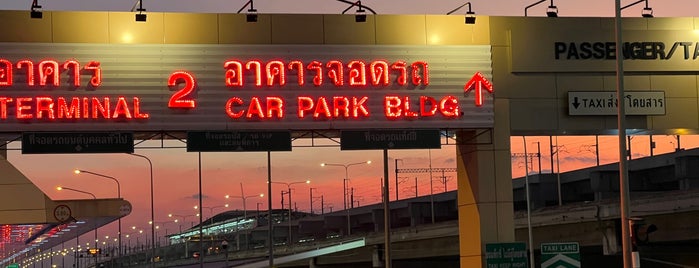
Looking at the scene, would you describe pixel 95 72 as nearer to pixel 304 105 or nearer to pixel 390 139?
pixel 304 105

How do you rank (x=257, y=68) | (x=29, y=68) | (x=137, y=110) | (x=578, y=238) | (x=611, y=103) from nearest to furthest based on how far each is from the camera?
(x=29, y=68) < (x=137, y=110) < (x=257, y=68) < (x=611, y=103) < (x=578, y=238)

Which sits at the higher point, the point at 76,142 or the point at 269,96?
the point at 269,96

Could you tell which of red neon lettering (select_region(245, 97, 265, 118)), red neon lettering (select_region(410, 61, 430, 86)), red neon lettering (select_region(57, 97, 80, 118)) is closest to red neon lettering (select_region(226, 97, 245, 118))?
red neon lettering (select_region(245, 97, 265, 118))

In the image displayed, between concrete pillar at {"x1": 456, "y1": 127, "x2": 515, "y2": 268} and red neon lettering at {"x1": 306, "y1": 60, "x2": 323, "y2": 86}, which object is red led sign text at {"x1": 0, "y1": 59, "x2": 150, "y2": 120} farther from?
concrete pillar at {"x1": 456, "y1": 127, "x2": 515, "y2": 268}

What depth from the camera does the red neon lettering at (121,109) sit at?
1132 inches

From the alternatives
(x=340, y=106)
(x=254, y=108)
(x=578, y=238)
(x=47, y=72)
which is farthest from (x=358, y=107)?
(x=578, y=238)

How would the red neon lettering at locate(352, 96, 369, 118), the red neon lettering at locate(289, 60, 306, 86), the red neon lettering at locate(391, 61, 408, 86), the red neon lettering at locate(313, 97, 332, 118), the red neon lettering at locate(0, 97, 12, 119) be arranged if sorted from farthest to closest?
1. the red neon lettering at locate(391, 61, 408, 86)
2. the red neon lettering at locate(352, 96, 369, 118)
3. the red neon lettering at locate(313, 97, 332, 118)
4. the red neon lettering at locate(289, 60, 306, 86)
5. the red neon lettering at locate(0, 97, 12, 119)

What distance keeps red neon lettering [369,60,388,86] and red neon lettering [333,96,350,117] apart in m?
0.85

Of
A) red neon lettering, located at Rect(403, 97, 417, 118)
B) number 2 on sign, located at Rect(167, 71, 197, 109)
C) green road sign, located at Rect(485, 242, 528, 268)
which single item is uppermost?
number 2 on sign, located at Rect(167, 71, 197, 109)

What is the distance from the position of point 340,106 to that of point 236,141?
2742 mm

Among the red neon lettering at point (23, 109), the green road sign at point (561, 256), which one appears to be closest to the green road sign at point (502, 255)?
the green road sign at point (561, 256)

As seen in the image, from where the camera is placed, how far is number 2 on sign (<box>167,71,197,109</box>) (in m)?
29.0

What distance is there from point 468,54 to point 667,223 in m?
35.3

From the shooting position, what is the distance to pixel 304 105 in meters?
29.7
